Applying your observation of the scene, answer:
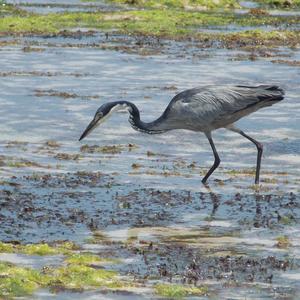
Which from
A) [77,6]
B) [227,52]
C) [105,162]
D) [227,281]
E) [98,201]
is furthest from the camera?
[77,6]

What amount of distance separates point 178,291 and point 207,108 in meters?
5.95

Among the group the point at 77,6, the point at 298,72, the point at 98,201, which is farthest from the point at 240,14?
the point at 98,201

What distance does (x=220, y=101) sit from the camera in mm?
14836

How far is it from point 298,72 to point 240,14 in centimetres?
1862

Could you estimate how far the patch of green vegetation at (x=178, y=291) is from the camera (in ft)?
29.7

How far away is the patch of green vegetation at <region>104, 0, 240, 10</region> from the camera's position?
157 ft

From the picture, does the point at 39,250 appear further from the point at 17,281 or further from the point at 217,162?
the point at 217,162

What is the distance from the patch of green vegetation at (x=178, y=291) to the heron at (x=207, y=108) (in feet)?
17.6

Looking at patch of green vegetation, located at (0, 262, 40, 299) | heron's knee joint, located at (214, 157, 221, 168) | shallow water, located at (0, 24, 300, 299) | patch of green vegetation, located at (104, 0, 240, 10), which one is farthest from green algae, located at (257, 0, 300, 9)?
patch of green vegetation, located at (0, 262, 40, 299)

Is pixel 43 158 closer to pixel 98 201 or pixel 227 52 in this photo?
pixel 98 201

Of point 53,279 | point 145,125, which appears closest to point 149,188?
point 145,125

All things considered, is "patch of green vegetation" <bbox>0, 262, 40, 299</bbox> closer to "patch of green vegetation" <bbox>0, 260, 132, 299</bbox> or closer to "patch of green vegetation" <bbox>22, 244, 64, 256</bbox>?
"patch of green vegetation" <bbox>0, 260, 132, 299</bbox>

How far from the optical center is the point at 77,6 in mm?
48156

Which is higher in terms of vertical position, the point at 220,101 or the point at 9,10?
the point at 220,101
